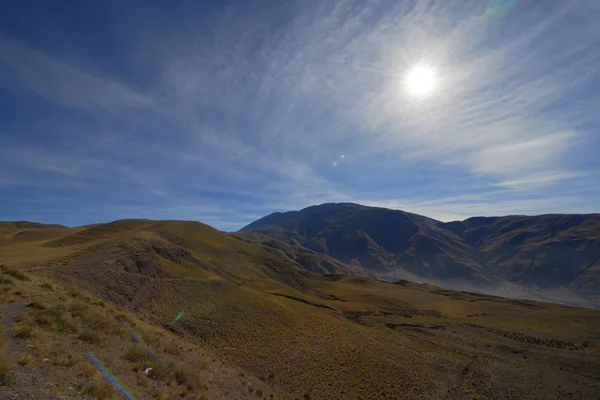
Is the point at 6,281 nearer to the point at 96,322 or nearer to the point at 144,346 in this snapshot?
the point at 96,322

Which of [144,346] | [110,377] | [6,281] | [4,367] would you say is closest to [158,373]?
[110,377]

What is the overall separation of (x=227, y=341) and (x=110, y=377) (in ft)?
56.5

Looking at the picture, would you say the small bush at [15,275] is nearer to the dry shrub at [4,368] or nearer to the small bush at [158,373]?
the small bush at [158,373]

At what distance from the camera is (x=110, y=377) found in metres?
10.2

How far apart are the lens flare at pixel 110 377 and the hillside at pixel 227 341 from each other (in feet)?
1.35

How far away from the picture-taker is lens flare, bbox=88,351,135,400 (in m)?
9.41

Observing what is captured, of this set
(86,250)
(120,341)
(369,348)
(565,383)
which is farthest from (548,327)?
(86,250)

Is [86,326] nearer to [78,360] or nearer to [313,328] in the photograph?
[78,360]

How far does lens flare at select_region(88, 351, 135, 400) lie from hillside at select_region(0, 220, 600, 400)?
41cm

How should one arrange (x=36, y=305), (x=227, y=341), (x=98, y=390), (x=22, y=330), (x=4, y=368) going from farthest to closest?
(x=227, y=341) → (x=36, y=305) → (x=22, y=330) → (x=98, y=390) → (x=4, y=368)

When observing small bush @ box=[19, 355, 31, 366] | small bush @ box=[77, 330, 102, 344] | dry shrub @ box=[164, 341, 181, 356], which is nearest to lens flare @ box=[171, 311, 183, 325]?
dry shrub @ box=[164, 341, 181, 356]

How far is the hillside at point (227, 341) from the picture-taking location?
454 inches

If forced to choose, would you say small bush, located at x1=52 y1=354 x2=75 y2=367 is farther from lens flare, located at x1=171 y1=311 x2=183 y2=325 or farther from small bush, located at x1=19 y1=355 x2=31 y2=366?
lens flare, located at x1=171 y1=311 x2=183 y2=325

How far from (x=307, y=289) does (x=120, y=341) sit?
64.0 metres
